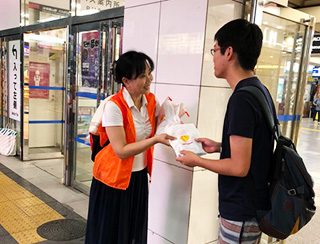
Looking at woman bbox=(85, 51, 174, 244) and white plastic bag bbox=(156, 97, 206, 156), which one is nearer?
white plastic bag bbox=(156, 97, 206, 156)

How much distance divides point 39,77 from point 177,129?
522cm

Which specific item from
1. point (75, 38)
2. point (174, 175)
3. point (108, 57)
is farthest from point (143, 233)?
point (75, 38)

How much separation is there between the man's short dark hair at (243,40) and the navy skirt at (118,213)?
112 centimetres

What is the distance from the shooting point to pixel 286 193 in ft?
4.88

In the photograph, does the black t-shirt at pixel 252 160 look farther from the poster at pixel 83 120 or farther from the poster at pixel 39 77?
the poster at pixel 39 77

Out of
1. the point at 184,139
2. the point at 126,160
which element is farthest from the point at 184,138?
the point at 126,160

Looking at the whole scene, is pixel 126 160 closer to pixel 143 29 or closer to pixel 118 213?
pixel 118 213

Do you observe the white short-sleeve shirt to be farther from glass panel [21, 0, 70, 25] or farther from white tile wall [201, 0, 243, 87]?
glass panel [21, 0, 70, 25]

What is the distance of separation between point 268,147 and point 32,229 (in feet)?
9.13

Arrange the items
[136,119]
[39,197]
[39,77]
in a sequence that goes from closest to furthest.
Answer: [136,119] < [39,197] < [39,77]

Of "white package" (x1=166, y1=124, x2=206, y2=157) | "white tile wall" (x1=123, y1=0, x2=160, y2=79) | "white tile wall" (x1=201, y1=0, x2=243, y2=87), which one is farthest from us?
"white tile wall" (x1=123, y1=0, x2=160, y2=79)

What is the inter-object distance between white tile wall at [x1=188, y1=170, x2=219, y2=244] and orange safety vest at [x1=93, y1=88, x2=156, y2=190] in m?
0.64

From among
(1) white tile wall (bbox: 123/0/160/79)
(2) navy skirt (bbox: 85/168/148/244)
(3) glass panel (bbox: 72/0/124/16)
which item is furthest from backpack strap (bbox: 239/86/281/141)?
(3) glass panel (bbox: 72/0/124/16)

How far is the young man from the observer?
1445mm
